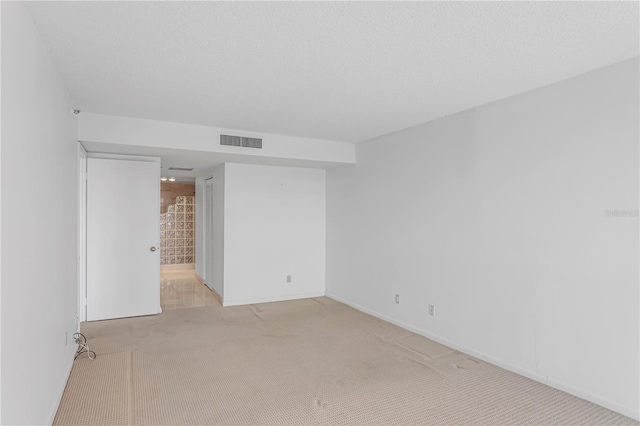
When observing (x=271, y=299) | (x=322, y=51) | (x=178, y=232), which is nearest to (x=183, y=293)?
(x=271, y=299)

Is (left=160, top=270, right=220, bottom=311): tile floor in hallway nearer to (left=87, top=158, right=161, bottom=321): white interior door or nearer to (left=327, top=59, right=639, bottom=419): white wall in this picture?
(left=87, top=158, right=161, bottom=321): white interior door

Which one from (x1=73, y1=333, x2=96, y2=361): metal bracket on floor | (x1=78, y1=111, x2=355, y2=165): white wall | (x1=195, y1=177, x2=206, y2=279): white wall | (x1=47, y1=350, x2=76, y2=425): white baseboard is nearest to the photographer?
(x1=47, y1=350, x2=76, y2=425): white baseboard

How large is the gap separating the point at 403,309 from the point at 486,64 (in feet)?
9.59

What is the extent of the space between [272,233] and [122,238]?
6.88ft

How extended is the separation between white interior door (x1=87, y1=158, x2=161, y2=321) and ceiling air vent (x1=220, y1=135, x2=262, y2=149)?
1176mm

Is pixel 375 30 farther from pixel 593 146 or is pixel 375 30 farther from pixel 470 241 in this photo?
pixel 470 241

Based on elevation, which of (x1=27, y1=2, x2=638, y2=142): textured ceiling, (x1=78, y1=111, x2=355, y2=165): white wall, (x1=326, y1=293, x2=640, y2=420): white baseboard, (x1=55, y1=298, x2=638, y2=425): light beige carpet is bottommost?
(x1=55, y1=298, x2=638, y2=425): light beige carpet

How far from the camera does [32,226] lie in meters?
2.01

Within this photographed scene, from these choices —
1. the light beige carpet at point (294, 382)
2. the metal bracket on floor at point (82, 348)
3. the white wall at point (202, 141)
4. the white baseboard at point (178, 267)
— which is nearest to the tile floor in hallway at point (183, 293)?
the white baseboard at point (178, 267)

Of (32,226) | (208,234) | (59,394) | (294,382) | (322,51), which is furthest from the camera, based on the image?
(208,234)

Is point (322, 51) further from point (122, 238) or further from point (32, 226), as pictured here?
point (122, 238)

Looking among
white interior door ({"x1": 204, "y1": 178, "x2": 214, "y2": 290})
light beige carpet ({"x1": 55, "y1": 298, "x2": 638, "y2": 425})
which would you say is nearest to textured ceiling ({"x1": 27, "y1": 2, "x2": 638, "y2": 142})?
light beige carpet ({"x1": 55, "y1": 298, "x2": 638, "y2": 425})

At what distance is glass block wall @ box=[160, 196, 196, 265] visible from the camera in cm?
897

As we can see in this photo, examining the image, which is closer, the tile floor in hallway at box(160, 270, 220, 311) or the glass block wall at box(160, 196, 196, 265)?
the tile floor in hallway at box(160, 270, 220, 311)
